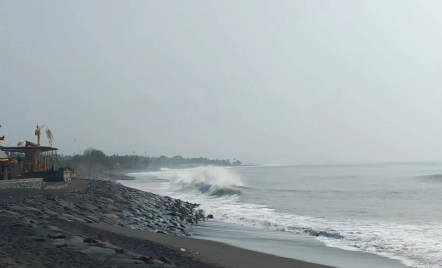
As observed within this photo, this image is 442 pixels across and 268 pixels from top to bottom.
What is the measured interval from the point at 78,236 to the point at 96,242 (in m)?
0.69

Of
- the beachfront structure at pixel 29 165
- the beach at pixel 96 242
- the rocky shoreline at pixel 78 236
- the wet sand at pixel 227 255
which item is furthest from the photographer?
the beachfront structure at pixel 29 165

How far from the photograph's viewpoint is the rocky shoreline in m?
7.93

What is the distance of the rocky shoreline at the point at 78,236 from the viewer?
7.93 m

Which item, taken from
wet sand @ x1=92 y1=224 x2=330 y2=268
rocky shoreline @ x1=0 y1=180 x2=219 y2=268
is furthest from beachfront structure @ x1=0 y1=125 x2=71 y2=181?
wet sand @ x1=92 y1=224 x2=330 y2=268

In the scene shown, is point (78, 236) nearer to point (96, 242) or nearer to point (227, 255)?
point (96, 242)

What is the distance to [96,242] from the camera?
9633mm

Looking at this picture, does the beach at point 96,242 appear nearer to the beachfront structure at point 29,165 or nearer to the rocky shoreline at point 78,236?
the rocky shoreline at point 78,236

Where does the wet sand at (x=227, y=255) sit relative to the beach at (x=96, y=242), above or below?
below

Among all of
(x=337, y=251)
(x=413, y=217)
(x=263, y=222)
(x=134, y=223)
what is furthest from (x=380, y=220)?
(x=134, y=223)

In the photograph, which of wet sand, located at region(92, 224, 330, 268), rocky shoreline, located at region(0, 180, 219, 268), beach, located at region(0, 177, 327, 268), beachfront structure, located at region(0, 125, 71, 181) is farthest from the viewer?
beachfront structure, located at region(0, 125, 71, 181)

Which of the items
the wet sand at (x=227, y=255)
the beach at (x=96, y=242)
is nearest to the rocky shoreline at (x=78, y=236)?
the beach at (x=96, y=242)

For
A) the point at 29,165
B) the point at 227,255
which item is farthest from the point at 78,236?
the point at 29,165

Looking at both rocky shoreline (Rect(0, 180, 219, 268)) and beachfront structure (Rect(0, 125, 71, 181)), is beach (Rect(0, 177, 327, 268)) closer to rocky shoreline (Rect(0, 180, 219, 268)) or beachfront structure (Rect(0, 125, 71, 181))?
rocky shoreline (Rect(0, 180, 219, 268))

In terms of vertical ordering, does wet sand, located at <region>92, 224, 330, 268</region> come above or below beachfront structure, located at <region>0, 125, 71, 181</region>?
below
